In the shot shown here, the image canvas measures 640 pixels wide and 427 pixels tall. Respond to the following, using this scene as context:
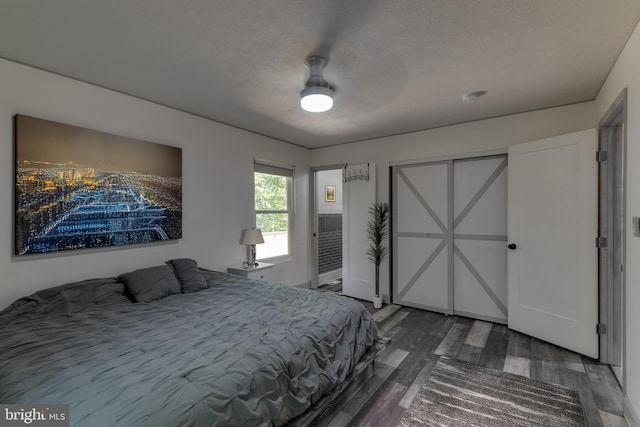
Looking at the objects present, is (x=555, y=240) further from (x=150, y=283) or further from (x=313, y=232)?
(x=150, y=283)

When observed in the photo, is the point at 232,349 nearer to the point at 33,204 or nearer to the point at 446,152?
the point at 33,204

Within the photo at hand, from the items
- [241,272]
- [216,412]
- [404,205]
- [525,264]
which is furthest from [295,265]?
[216,412]

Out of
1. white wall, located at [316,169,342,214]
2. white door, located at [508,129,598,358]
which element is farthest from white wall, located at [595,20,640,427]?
white wall, located at [316,169,342,214]

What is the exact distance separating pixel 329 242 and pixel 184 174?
308 centimetres

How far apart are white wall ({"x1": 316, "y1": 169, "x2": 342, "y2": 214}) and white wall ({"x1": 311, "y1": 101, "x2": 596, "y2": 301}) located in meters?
0.44

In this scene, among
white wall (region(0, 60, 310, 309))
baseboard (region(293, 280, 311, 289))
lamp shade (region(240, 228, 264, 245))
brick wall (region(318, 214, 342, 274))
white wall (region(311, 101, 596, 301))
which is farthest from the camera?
brick wall (region(318, 214, 342, 274))

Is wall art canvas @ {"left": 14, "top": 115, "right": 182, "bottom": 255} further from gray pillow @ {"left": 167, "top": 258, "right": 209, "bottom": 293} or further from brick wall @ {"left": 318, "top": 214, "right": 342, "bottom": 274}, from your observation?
brick wall @ {"left": 318, "top": 214, "right": 342, "bottom": 274}


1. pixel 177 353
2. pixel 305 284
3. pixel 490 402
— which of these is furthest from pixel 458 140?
pixel 177 353

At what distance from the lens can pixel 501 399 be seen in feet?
6.89

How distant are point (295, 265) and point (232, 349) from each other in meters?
3.27

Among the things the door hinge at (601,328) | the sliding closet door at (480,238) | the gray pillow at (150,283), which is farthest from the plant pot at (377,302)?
the gray pillow at (150,283)

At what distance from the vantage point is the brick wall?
5395 mm

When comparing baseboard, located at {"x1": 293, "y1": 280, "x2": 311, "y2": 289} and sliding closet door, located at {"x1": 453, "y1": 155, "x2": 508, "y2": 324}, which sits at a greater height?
sliding closet door, located at {"x1": 453, "y1": 155, "x2": 508, "y2": 324}

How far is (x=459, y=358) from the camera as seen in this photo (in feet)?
8.89
